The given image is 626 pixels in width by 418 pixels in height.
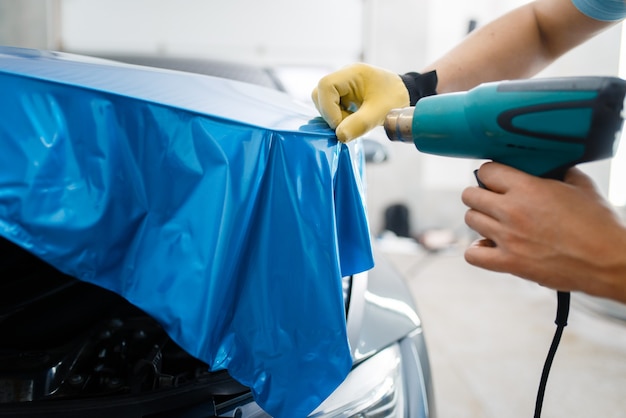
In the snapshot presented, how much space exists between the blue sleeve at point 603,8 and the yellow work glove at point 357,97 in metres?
0.43

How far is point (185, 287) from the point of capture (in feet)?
1.60

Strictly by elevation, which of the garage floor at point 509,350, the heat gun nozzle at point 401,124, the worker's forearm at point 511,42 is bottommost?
the garage floor at point 509,350

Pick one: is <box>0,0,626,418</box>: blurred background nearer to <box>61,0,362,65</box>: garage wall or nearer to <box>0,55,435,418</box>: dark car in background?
<box>61,0,362,65</box>: garage wall

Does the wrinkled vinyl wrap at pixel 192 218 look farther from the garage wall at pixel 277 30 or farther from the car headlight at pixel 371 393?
the garage wall at pixel 277 30

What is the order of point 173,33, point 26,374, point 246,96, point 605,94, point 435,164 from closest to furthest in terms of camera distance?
point 605,94 < point 26,374 < point 246,96 < point 173,33 < point 435,164

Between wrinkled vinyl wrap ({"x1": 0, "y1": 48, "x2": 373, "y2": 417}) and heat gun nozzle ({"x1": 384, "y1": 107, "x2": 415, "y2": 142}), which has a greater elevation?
heat gun nozzle ({"x1": 384, "y1": 107, "x2": 415, "y2": 142})

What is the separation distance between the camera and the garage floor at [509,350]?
1.62 meters

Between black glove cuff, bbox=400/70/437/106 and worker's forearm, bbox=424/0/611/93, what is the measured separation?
36 millimetres

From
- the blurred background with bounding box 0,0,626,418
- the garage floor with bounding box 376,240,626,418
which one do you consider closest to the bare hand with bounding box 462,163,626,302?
the garage floor with bounding box 376,240,626,418

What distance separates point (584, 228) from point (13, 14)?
456 cm

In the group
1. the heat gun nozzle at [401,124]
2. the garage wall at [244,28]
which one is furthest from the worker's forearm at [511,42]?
the garage wall at [244,28]

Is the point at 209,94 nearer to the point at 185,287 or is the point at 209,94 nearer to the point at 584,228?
the point at 185,287

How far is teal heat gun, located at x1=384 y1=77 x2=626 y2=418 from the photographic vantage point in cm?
46

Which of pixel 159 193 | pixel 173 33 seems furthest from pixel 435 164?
pixel 159 193
